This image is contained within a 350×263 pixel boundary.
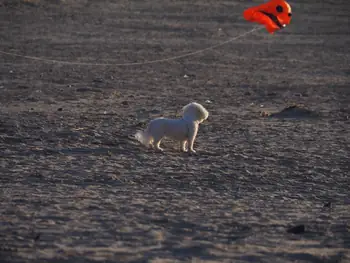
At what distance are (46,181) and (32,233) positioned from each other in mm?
1988

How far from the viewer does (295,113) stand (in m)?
14.2

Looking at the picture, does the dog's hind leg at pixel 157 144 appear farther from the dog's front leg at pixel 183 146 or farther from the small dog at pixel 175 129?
the dog's front leg at pixel 183 146

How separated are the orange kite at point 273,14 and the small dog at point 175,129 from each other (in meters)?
4.30

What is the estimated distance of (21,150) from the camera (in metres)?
10.3

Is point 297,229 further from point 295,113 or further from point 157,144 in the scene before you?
point 295,113

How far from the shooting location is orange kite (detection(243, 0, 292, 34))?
14.3 metres

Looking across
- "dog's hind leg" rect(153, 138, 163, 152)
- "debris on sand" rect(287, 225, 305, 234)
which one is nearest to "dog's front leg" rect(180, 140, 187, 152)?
"dog's hind leg" rect(153, 138, 163, 152)

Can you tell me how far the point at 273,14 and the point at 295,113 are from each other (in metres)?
1.82

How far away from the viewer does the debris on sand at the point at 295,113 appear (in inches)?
556

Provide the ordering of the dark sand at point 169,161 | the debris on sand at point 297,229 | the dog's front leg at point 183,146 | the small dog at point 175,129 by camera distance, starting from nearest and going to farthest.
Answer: the dark sand at point 169,161 < the debris on sand at point 297,229 < the small dog at point 175,129 < the dog's front leg at point 183,146

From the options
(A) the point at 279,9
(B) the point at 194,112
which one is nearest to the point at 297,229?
(B) the point at 194,112

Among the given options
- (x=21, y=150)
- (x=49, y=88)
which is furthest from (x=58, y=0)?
(x=21, y=150)

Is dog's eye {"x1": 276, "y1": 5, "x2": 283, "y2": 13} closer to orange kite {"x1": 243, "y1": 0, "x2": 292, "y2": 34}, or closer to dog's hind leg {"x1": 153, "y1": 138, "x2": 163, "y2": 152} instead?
orange kite {"x1": 243, "y1": 0, "x2": 292, "y2": 34}

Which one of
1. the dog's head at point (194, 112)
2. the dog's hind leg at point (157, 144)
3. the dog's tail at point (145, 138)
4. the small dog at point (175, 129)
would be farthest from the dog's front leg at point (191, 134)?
the dog's tail at point (145, 138)
